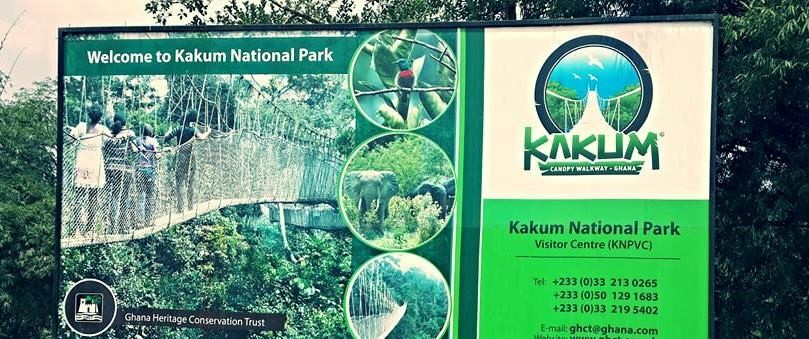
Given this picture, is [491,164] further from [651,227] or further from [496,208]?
[651,227]

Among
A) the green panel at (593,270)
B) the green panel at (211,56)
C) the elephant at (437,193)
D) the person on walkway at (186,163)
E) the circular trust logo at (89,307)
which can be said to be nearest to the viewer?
the green panel at (593,270)

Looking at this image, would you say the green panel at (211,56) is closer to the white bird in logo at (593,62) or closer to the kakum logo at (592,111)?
the kakum logo at (592,111)

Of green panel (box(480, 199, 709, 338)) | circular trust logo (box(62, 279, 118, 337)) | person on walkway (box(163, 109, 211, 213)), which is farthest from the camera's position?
circular trust logo (box(62, 279, 118, 337))

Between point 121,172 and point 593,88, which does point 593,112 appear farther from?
point 121,172

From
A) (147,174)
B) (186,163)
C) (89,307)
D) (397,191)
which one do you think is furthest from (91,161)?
(397,191)

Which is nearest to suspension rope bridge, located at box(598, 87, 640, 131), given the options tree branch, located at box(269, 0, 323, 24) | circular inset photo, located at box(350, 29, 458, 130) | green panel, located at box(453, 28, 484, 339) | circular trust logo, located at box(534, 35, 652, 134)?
circular trust logo, located at box(534, 35, 652, 134)

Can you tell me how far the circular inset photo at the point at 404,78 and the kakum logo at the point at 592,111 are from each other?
53 centimetres

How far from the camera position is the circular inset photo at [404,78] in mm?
5566

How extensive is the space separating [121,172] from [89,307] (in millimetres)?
828

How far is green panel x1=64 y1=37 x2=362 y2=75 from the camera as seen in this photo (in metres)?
5.68

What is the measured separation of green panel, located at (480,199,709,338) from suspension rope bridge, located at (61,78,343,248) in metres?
Result: 1.03

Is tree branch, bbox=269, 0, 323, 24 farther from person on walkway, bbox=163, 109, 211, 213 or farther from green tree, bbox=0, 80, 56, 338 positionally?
person on walkway, bbox=163, 109, 211, 213

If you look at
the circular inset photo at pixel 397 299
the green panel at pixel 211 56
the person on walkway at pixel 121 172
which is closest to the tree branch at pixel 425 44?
the green panel at pixel 211 56

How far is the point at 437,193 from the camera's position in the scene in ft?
18.2
